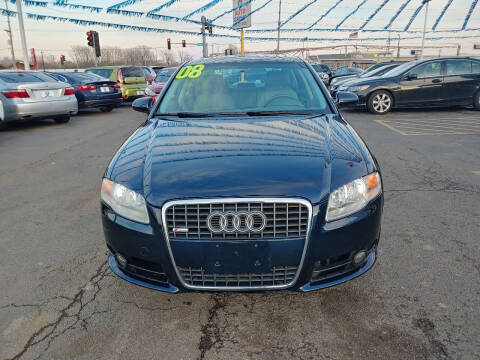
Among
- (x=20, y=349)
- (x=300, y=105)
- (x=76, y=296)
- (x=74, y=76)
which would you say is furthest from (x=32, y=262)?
(x=74, y=76)

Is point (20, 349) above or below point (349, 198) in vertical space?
below

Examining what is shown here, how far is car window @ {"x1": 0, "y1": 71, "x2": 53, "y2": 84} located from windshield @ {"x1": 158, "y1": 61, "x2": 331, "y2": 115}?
24.1 feet

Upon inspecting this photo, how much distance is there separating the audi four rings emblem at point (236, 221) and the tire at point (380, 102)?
1017cm

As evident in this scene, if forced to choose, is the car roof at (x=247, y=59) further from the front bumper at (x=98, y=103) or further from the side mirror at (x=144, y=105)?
the front bumper at (x=98, y=103)

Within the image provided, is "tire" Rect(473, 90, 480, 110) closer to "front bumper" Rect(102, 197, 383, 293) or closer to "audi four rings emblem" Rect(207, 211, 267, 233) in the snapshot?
"front bumper" Rect(102, 197, 383, 293)

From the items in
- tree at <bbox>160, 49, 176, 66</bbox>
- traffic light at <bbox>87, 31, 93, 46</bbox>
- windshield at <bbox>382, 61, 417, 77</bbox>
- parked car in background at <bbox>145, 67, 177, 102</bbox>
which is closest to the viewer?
windshield at <bbox>382, 61, 417, 77</bbox>

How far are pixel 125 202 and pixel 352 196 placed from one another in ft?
4.23

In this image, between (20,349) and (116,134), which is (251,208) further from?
(116,134)

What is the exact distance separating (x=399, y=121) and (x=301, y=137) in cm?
821

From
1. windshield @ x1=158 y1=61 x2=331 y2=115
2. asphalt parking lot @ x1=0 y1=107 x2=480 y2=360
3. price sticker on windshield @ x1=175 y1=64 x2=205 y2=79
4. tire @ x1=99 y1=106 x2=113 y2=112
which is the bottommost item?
asphalt parking lot @ x1=0 y1=107 x2=480 y2=360

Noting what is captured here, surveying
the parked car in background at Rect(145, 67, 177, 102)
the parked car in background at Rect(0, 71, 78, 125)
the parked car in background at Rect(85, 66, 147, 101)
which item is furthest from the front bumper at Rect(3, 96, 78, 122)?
the parked car in background at Rect(85, 66, 147, 101)

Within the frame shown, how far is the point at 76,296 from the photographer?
253cm

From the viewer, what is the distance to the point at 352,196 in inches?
83.1

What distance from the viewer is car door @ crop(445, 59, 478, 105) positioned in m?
Result: 10.9
